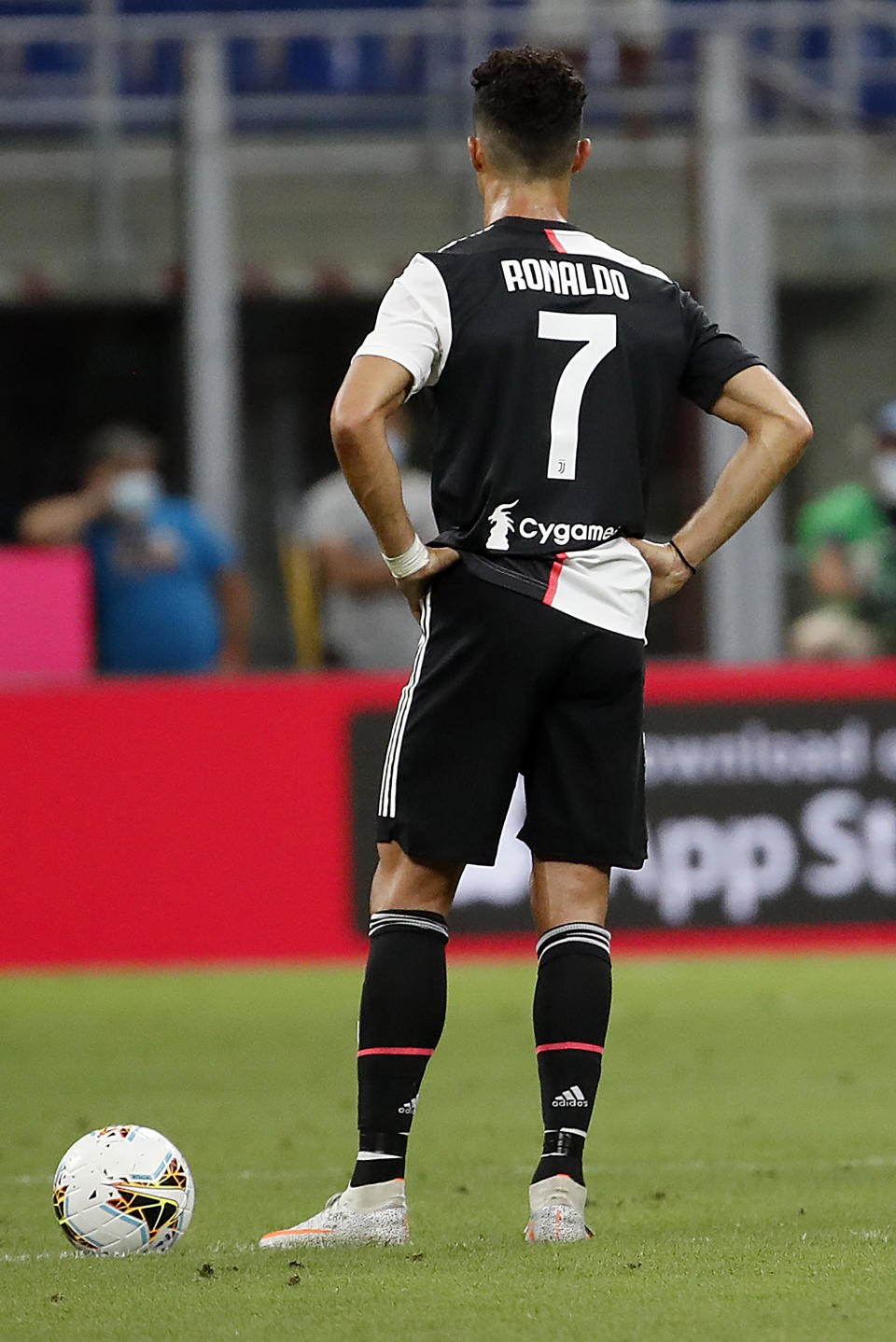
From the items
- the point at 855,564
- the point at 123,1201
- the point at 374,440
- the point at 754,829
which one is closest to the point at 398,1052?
the point at 123,1201

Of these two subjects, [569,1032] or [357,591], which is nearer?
[569,1032]

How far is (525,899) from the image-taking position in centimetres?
959

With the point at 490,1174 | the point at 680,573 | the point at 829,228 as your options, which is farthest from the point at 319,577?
the point at 680,573

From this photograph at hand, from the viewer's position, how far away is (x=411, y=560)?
13.0ft

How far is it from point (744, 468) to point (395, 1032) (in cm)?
120

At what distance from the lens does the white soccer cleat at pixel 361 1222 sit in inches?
153

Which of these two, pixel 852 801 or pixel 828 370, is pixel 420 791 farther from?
pixel 828 370

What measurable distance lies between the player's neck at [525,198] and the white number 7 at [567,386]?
0.22m

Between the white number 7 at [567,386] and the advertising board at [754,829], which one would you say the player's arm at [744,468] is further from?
the advertising board at [754,829]

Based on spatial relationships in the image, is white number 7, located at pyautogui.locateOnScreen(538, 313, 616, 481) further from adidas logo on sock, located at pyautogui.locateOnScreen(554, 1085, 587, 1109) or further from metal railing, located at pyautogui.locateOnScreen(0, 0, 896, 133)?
metal railing, located at pyautogui.locateOnScreen(0, 0, 896, 133)

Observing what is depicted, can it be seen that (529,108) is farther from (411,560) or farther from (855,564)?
(855,564)

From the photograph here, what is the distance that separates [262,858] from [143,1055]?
2.37 m

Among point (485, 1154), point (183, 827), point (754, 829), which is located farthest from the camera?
point (754, 829)

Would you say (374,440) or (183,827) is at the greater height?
(374,440)
